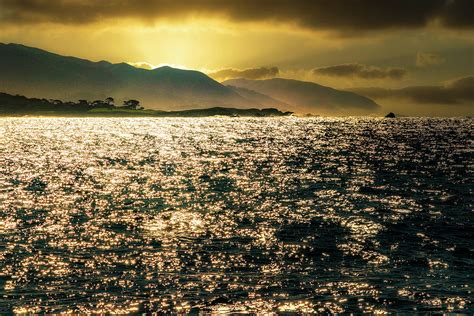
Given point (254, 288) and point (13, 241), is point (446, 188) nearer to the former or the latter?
point (254, 288)

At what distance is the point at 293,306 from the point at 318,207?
3318 cm

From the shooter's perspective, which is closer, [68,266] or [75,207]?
[68,266]

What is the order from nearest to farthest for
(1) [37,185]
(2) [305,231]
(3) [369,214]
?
(2) [305,231]
(3) [369,214]
(1) [37,185]

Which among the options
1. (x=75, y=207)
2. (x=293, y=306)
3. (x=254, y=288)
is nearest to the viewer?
(x=293, y=306)

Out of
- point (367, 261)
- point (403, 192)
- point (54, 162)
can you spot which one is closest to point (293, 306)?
point (367, 261)

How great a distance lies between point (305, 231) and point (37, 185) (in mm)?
47301

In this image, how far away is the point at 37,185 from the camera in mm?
77875

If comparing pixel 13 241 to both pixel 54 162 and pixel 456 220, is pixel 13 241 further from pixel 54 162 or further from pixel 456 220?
pixel 54 162

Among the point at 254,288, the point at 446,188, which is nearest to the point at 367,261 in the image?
the point at 254,288

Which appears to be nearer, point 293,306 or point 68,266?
point 293,306

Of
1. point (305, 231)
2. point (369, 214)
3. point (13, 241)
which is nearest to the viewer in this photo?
point (13, 241)

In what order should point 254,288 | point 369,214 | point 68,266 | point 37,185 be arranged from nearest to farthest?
point 254,288
point 68,266
point 369,214
point 37,185

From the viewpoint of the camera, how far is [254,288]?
101 feet

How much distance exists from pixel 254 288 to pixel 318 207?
1209 inches
